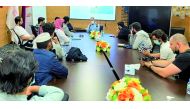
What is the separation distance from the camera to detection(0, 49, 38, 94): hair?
106 centimetres

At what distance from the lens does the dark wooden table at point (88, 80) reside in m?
1.94

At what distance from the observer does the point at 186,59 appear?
2365 mm

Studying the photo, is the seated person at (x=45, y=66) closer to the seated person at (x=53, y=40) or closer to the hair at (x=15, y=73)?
the seated person at (x=53, y=40)

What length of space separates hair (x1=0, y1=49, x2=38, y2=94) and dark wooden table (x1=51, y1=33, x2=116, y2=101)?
2.53 ft

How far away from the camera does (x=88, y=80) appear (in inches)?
92.9

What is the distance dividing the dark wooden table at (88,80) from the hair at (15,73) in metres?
0.77

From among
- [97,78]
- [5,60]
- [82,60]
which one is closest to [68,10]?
[82,60]

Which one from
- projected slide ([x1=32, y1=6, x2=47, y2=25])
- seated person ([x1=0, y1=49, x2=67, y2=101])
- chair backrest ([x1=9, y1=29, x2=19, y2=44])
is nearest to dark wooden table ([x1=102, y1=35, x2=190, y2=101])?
seated person ([x1=0, y1=49, x2=67, y2=101])

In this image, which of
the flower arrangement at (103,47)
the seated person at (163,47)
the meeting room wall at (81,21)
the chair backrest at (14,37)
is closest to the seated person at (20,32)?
the chair backrest at (14,37)

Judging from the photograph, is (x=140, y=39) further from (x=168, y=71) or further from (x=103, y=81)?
(x=103, y=81)
